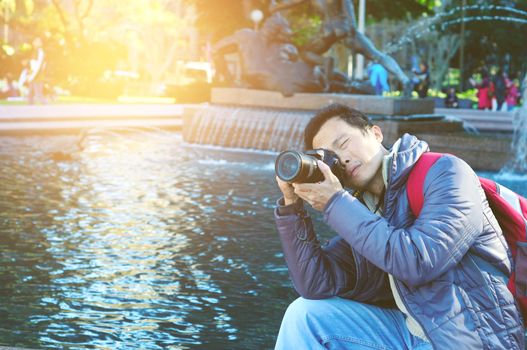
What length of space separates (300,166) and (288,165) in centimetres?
6

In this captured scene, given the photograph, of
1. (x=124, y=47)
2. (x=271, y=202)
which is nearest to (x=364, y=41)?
(x=271, y=202)

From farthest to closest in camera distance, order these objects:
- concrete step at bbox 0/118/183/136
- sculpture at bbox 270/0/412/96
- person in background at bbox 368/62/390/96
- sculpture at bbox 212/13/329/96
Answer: person in background at bbox 368/62/390/96 → concrete step at bbox 0/118/183/136 → sculpture at bbox 270/0/412/96 → sculpture at bbox 212/13/329/96

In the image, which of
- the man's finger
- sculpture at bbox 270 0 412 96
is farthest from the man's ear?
sculpture at bbox 270 0 412 96

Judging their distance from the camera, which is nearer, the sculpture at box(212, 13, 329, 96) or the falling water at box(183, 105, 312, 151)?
the falling water at box(183, 105, 312, 151)

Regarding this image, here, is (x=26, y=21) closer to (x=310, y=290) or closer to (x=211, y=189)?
(x=211, y=189)

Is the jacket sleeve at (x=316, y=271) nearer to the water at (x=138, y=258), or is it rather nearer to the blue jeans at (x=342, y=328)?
the blue jeans at (x=342, y=328)

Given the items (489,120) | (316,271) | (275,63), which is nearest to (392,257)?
(316,271)

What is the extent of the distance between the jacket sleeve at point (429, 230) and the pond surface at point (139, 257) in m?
2.08

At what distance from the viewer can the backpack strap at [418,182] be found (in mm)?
2783

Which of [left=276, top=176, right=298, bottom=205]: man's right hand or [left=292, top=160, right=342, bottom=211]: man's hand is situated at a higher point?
[left=292, top=160, right=342, bottom=211]: man's hand

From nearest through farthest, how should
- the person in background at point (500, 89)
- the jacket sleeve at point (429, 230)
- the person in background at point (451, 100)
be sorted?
the jacket sleeve at point (429, 230)
the person in background at point (451, 100)
the person in background at point (500, 89)

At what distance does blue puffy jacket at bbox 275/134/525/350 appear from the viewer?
265 centimetres

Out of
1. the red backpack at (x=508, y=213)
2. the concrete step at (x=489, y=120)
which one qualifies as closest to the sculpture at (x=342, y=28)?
the concrete step at (x=489, y=120)

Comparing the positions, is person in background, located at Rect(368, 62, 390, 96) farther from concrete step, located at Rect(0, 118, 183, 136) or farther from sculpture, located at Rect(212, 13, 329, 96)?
sculpture, located at Rect(212, 13, 329, 96)
